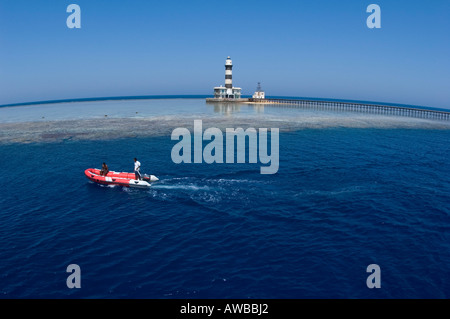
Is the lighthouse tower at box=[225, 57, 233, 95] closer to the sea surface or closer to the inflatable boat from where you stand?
the sea surface

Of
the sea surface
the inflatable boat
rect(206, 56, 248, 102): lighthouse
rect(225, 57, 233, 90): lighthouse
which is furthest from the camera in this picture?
rect(206, 56, 248, 102): lighthouse

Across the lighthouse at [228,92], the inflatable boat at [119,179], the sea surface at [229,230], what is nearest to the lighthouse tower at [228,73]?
the lighthouse at [228,92]

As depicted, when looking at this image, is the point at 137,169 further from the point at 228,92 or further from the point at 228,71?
the point at 228,92

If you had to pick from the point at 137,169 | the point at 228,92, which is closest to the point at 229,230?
the point at 137,169

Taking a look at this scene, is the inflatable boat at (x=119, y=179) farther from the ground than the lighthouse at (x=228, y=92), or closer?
closer

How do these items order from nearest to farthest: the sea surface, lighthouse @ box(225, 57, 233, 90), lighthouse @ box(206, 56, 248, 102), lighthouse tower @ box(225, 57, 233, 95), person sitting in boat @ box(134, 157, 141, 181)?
the sea surface < person sitting in boat @ box(134, 157, 141, 181) < lighthouse @ box(225, 57, 233, 90) < lighthouse tower @ box(225, 57, 233, 95) < lighthouse @ box(206, 56, 248, 102)

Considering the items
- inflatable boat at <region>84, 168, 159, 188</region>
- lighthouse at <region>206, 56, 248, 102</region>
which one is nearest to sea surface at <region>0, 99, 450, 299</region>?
inflatable boat at <region>84, 168, 159, 188</region>

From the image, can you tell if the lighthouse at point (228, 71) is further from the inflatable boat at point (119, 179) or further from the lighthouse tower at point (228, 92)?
the inflatable boat at point (119, 179)
